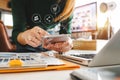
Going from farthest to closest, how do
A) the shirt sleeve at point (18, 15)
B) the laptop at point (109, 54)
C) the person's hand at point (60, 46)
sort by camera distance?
the shirt sleeve at point (18, 15), the person's hand at point (60, 46), the laptop at point (109, 54)

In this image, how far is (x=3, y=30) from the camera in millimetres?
2121

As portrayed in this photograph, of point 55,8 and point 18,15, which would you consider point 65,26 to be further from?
point 18,15

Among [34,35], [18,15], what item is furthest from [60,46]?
[18,15]

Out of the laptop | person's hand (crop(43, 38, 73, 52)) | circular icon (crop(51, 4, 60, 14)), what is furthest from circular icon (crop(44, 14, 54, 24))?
the laptop

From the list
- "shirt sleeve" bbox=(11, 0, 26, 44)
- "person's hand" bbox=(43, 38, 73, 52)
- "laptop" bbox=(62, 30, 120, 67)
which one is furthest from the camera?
"shirt sleeve" bbox=(11, 0, 26, 44)

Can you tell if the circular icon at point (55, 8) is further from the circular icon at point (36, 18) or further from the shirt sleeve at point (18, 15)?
the shirt sleeve at point (18, 15)

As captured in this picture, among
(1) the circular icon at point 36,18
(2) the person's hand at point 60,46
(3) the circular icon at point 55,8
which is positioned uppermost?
(3) the circular icon at point 55,8

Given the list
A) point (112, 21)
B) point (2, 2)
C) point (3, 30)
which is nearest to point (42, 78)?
point (3, 30)

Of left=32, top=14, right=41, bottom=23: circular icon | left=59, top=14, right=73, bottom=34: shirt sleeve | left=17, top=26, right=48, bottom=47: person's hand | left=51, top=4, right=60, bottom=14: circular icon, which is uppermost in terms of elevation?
left=51, top=4, right=60, bottom=14: circular icon

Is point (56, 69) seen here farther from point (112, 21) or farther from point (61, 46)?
point (112, 21)

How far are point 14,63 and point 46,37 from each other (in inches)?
15.6

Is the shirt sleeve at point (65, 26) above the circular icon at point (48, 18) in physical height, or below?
below

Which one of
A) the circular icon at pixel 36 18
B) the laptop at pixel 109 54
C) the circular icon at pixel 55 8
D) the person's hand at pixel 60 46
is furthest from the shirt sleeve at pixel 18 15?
the laptop at pixel 109 54

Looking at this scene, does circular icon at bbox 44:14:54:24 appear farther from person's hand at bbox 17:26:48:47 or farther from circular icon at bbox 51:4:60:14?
person's hand at bbox 17:26:48:47
